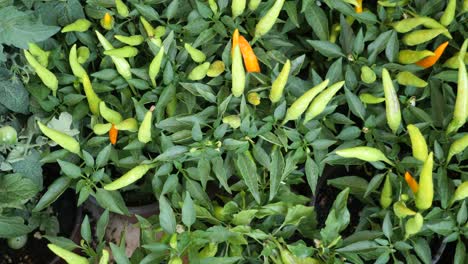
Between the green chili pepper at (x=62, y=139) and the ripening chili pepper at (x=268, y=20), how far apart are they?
416mm

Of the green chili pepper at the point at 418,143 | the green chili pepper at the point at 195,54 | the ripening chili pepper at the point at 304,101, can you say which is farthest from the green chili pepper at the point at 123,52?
the green chili pepper at the point at 418,143

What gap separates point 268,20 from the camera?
1190 millimetres

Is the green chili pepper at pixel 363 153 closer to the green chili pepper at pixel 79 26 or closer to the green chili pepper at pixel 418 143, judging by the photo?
the green chili pepper at pixel 418 143

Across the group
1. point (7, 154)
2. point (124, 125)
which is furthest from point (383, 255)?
point (7, 154)

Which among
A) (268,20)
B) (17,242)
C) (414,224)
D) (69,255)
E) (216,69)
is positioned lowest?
(17,242)

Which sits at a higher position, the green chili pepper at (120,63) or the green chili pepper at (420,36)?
the green chili pepper at (420,36)

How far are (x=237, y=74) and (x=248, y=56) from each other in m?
0.12

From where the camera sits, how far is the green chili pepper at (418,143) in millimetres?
1104

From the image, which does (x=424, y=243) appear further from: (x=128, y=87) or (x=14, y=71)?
(x=14, y=71)

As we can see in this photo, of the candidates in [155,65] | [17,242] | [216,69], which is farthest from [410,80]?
[17,242]

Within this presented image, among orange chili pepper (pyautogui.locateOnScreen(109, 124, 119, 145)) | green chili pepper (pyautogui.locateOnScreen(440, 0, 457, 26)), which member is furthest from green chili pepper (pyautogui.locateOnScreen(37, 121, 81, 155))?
green chili pepper (pyautogui.locateOnScreen(440, 0, 457, 26))

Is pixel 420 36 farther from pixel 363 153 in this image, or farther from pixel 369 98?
pixel 363 153

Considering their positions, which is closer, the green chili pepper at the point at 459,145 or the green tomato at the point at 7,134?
the green chili pepper at the point at 459,145

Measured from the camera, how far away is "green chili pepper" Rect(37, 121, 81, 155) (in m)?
1.14
